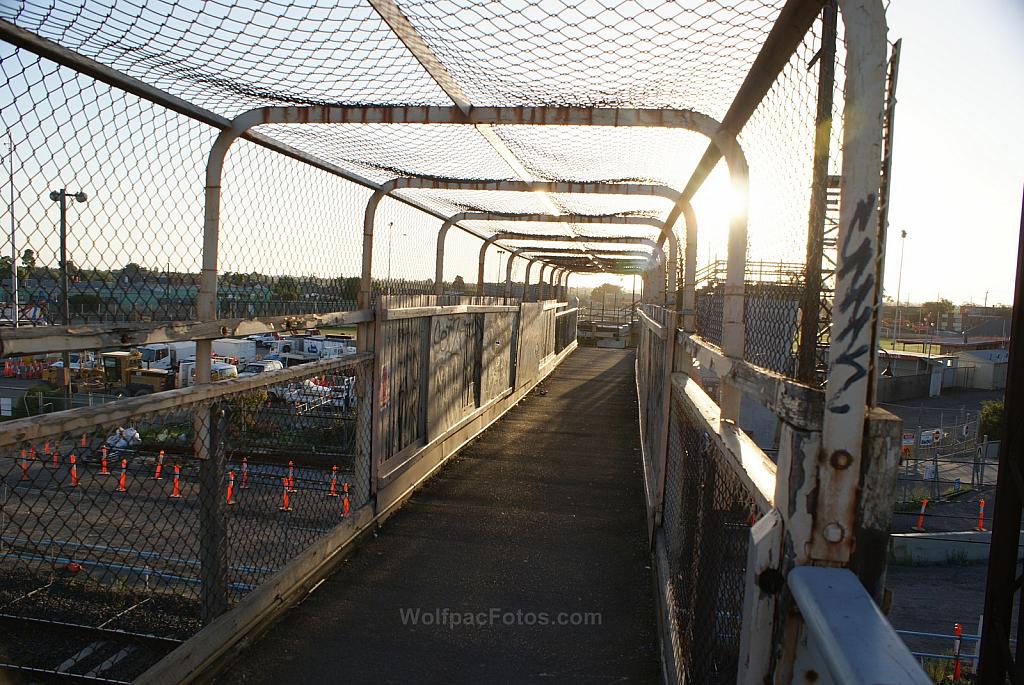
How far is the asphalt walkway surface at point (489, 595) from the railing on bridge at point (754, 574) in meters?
0.61

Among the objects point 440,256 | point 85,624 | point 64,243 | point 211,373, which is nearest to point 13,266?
point 64,243

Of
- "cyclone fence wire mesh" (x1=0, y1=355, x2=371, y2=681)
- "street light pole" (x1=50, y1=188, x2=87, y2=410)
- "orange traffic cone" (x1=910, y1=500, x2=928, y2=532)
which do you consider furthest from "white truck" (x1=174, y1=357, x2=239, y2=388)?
"orange traffic cone" (x1=910, y1=500, x2=928, y2=532)

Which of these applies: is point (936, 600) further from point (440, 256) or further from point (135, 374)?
point (135, 374)

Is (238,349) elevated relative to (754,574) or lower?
lower

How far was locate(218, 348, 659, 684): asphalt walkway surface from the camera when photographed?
373 centimetres

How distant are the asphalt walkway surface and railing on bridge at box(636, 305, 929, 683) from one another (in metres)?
0.61

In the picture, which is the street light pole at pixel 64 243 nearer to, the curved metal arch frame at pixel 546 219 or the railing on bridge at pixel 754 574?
the railing on bridge at pixel 754 574

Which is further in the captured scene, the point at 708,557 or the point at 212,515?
the point at 212,515

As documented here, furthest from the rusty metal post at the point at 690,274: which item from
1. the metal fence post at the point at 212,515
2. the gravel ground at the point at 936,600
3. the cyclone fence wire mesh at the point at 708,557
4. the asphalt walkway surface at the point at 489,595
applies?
the gravel ground at the point at 936,600

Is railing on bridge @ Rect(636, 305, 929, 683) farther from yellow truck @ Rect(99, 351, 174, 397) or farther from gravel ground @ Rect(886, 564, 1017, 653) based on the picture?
yellow truck @ Rect(99, 351, 174, 397)

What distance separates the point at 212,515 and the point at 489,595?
1.87m

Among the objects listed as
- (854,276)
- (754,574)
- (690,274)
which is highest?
(690,274)

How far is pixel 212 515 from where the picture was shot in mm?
3662

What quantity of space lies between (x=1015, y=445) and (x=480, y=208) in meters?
7.46
